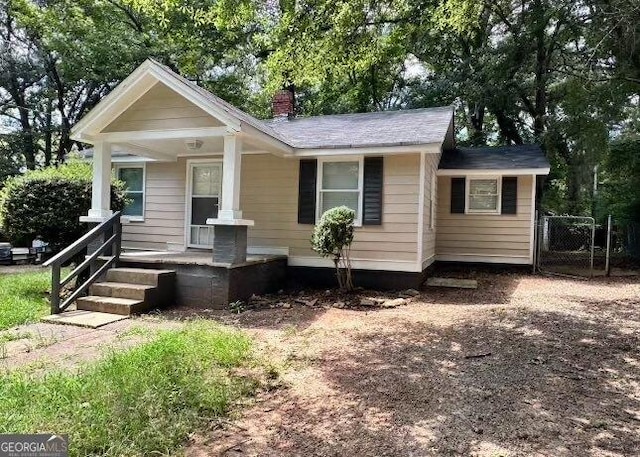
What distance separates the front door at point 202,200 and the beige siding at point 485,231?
5.61m

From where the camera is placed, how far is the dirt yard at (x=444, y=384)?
2.74 metres

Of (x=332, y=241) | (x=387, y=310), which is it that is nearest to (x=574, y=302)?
(x=387, y=310)

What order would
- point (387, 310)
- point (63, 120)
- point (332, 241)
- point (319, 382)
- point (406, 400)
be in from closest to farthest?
1. point (406, 400)
2. point (319, 382)
3. point (387, 310)
4. point (332, 241)
5. point (63, 120)

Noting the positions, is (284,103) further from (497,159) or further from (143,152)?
(497,159)

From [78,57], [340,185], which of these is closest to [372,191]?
[340,185]

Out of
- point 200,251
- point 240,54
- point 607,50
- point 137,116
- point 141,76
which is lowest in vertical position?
point 200,251

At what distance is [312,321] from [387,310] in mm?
1373

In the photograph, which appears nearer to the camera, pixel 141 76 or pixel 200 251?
pixel 141 76

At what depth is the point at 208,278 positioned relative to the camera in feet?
22.1

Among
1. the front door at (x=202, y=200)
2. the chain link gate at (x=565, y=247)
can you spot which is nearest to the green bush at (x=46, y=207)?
the front door at (x=202, y=200)

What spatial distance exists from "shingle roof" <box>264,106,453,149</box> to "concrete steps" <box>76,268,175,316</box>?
11.6 ft

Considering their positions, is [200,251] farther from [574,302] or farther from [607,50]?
[607,50]

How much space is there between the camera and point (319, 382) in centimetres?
373

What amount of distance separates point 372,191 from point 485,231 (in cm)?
417
